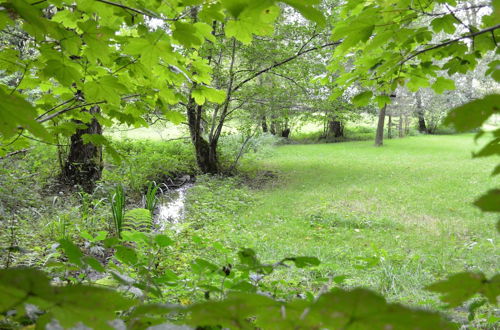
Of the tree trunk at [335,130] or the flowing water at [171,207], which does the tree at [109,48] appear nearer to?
the flowing water at [171,207]

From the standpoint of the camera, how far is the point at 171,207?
611 cm

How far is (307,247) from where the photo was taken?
13.6ft

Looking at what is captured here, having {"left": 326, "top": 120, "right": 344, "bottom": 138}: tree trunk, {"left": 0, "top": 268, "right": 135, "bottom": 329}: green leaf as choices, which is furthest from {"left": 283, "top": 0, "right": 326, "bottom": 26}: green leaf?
{"left": 326, "top": 120, "right": 344, "bottom": 138}: tree trunk

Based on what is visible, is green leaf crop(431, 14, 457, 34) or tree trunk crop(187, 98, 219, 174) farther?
tree trunk crop(187, 98, 219, 174)

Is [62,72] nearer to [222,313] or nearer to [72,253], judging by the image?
[72,253]

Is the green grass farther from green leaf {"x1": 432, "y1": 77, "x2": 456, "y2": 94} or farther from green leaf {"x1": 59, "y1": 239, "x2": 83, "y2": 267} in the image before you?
green leaf {"x1": 59, "y1": 239, "x2": 83, "y2": 267}

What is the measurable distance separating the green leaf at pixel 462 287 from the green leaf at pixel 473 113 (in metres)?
0.28

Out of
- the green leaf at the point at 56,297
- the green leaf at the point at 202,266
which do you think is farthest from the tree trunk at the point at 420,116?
the green leaf at the point at 56,297

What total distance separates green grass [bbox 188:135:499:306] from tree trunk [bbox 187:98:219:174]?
1634mm

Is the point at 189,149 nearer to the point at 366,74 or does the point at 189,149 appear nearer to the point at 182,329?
the point at 366,74

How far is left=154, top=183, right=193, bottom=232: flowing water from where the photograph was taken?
16.9ft

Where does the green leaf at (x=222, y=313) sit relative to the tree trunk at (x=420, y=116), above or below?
below

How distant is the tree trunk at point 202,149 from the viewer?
8.34 m

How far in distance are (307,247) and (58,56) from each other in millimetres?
3472
